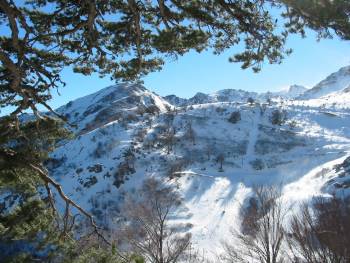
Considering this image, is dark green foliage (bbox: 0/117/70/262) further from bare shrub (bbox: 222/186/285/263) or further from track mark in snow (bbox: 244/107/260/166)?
track mark in snow (bbox: 244/107/260/166)

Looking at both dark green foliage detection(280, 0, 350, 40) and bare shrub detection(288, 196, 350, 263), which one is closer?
dark green foliage detection(280, 0, 350, 40)

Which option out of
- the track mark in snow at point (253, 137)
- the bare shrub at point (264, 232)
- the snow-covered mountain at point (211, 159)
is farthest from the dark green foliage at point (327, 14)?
the track mark in snow at point (253, 137)

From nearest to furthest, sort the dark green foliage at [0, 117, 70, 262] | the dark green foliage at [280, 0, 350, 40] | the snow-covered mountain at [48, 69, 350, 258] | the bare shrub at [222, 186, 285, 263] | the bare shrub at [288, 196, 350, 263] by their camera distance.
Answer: the dark green foliage at [280, 0, 350, 40] → the dark green foliage at [0, 117, 70, 262] → the bare shrub at [288, 196, 350, 263] → the bare shrub at [222, 186, 285, 263] → the snow-covered mountain at [48, 69, 350, 258]

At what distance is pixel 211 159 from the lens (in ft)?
367

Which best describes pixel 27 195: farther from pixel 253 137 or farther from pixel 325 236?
pixel 253 137

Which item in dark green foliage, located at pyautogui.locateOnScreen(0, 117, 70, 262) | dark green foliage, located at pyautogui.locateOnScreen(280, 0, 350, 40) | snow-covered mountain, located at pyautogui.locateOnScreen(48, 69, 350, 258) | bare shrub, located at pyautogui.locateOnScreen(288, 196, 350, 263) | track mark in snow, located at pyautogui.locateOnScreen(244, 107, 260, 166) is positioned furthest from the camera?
track mark in snow, located at pyautogui.locateOnScreen(244, 107, 260, 166)

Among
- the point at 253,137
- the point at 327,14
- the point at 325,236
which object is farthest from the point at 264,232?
the point at 253,137

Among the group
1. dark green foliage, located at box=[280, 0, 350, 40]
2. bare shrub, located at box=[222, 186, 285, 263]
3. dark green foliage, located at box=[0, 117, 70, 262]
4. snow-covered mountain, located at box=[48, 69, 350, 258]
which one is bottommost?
snow-covered mountain, located at box=[48, 69, 350, 258]

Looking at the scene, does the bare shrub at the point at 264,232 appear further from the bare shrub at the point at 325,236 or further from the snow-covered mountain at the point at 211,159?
the snow-covered mountain at the point at 211,159

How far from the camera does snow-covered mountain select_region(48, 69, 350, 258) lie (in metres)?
75.2

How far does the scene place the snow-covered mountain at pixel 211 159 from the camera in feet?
247

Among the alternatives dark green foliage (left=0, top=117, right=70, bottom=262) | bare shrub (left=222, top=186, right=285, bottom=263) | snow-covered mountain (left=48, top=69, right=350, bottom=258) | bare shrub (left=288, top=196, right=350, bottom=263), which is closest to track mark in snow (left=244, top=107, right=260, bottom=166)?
snow-covered mountain (left=48, top=69, right=350, bottom=258)

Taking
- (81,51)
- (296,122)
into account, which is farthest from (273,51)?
(296,122)

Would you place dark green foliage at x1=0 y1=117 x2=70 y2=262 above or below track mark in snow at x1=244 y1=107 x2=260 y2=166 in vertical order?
above
